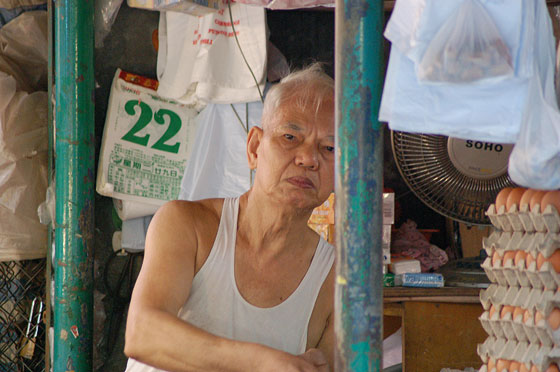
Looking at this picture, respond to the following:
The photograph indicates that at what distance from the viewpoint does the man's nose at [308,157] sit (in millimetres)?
2189

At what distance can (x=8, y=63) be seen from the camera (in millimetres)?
3639

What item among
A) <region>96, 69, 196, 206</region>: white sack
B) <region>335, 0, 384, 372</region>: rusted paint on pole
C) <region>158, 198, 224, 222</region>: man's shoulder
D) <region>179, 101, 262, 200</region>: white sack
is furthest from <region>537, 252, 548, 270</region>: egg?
<region>96, 69, 196, 206</region>: white sack

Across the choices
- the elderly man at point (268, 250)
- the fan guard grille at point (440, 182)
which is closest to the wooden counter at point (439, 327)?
the fan guard grille at point (440, 182)

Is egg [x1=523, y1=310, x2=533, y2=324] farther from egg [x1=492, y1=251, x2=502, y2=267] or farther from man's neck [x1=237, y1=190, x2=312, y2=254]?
man's neck [x1=237, y1=190, x2=312, y2=254]

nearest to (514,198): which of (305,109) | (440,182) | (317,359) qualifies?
(317,359)

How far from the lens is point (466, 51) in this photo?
48.4 inches

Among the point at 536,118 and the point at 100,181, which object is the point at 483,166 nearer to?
the point at 536,118

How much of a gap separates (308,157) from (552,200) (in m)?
1.00

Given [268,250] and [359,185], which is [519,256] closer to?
[359,185]

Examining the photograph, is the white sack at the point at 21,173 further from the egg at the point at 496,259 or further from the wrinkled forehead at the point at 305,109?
the egg at the point at 496,259

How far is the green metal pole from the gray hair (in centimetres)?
111

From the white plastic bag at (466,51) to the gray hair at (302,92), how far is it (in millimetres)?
1030

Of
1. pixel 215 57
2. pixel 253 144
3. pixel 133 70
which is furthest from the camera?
pixel 133 70

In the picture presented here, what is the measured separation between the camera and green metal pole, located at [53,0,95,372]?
308 centimetres
